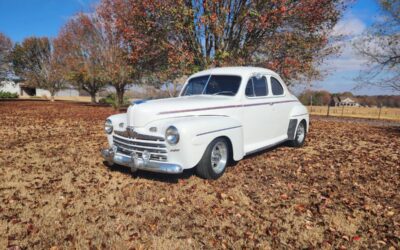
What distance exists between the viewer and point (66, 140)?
9.53 metres

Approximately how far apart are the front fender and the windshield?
108cm

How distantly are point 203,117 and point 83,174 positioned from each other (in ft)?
9.07

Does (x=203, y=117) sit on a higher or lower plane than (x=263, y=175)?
higher

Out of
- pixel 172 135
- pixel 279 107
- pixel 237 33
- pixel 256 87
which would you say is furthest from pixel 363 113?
pixel 172 135

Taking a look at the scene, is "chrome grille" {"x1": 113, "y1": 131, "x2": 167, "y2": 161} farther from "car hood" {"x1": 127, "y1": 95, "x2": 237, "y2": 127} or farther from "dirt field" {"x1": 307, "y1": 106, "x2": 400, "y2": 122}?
"dirt field" {"x1": 307, "y1": 106, "x2": 400, "y2": 122}

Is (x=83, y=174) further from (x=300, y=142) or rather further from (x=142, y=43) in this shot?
(x=142, y=43)

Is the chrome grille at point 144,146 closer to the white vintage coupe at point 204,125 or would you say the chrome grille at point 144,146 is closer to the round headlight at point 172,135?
the white vintage coupe at point 204,125

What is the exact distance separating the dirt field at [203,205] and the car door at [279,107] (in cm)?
71

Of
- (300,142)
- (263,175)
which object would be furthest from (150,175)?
(300,142)

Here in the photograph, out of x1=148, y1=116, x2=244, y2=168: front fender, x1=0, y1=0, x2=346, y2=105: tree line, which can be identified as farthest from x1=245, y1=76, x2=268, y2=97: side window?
x1=0, y1=0, x2=346, y2=105: tree line

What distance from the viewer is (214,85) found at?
6453 millimetres

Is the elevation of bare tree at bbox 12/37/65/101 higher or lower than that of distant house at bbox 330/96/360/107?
higher

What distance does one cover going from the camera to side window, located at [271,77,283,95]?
7.26 m

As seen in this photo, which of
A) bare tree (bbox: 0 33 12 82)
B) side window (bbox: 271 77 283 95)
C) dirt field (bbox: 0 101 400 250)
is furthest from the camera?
bare tree (bbox: 0 33 12 82)
